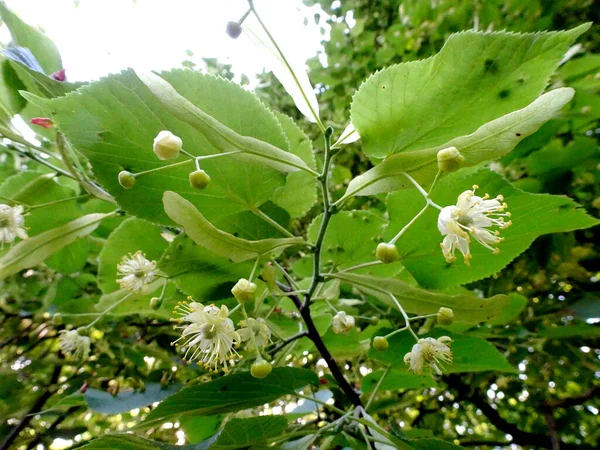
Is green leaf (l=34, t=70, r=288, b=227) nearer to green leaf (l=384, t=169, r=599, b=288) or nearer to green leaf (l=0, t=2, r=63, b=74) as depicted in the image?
green leaf (l=384, t=169, r=599, b=288)

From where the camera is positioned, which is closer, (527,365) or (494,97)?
(494,97)

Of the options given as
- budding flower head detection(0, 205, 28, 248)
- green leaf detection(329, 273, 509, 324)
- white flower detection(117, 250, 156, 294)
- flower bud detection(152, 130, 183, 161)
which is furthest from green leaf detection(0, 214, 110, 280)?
green leaf detection(329, 273, 509, 324)

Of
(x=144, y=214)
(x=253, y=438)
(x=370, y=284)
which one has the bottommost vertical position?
(x=253, y=438)

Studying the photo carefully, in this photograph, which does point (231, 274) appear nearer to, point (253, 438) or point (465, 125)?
point (253, 438)

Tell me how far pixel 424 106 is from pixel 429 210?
0.61ft

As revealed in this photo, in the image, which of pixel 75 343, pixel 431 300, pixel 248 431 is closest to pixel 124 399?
pixel 75 343

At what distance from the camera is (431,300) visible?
0.71 m

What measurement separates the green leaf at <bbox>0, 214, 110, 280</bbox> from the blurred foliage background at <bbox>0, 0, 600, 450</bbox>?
0.79 feet

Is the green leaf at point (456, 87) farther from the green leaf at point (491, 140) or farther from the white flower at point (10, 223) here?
the white flower at point (10, 223)

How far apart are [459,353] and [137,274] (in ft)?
1.92

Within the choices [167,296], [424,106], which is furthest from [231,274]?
[424,106]

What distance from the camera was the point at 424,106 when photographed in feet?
2.02

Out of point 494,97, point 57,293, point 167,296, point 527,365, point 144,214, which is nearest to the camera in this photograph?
point 494,97

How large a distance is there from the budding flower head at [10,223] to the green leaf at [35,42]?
306mm
